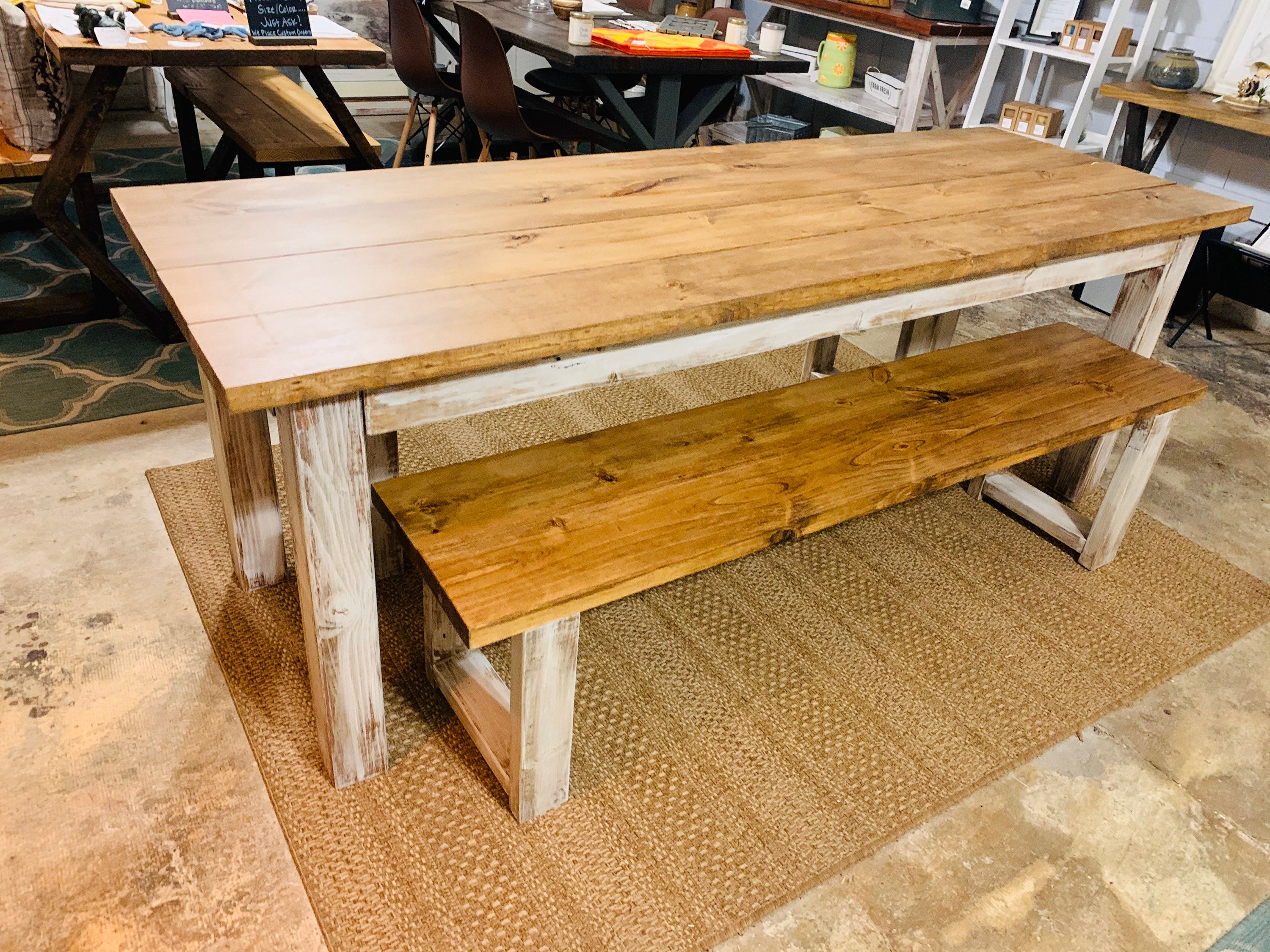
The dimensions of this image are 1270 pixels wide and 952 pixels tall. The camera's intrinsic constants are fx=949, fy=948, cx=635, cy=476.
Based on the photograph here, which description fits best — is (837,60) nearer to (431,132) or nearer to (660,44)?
(660,44)

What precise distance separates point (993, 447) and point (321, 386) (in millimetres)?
1204

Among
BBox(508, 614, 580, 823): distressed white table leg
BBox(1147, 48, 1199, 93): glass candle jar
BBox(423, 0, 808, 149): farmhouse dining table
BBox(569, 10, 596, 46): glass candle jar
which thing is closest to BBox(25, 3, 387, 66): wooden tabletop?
BBox(423, 0, 808, 149): farmhouse dining table

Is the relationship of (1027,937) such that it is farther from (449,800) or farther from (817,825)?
(449,800)

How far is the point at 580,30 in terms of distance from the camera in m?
3.54

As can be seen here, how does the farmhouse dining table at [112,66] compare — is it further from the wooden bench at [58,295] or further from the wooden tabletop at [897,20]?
the wooden tabletop at [897,20]

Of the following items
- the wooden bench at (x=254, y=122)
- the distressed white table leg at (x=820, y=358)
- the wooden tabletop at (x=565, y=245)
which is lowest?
the distressed white table leg at (x=820, y=358)

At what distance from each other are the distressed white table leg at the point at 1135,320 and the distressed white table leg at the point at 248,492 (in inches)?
75.8

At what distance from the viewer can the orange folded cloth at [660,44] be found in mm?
3502

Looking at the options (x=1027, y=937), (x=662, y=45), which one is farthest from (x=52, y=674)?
(x=662, y=45)

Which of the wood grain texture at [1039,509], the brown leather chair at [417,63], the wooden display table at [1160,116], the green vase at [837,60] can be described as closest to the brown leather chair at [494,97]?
the brown leather chair at [417,63]

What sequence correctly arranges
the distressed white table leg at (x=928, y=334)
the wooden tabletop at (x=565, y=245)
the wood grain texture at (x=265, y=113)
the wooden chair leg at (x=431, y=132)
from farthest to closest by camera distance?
the wooden chair leg at (x=431, y=132), the wood grain texture at (x=265, y=113), the distressed white table leg at (x=928, y=334), the wooden tabletop at (x=565, y=245)

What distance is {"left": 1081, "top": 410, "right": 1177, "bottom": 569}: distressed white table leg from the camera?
2.09 m

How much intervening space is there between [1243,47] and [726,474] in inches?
124

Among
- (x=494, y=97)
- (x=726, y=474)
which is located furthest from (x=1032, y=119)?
(x=726, y=474)
